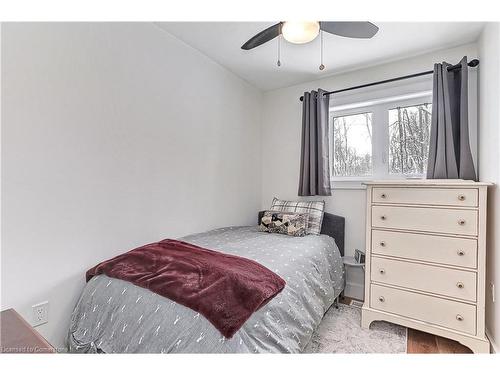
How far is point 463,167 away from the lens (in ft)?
6.76

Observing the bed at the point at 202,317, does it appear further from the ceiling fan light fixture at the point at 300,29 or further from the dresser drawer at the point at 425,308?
the ceiling fan light fixture at the point at 300,29

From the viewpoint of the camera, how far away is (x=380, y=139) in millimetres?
2666

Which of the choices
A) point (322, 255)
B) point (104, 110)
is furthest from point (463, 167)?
point (104, 110)

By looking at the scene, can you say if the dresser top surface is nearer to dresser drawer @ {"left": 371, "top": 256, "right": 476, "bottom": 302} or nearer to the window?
dresser drawer @ {"left": 371, "top": 256, "right": 476, "bottom": 302}

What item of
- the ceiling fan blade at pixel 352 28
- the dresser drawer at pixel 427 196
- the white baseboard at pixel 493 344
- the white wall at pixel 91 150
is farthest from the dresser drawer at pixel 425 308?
the ceiling fan blade at pixel 352 28

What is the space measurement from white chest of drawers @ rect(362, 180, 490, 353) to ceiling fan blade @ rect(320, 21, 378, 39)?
105 cm

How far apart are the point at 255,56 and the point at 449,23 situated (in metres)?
1.58

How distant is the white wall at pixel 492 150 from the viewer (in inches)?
64.8

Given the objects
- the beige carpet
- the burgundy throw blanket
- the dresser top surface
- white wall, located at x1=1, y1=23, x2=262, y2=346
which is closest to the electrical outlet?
white wall, located at x1=1, y1=23, x2=262, y2=346

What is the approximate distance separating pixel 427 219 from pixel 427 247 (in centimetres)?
20

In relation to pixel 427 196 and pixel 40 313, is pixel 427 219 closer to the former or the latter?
pixel 427 196

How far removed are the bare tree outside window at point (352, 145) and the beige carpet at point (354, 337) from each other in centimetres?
147

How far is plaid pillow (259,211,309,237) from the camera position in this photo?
8.30 ft
